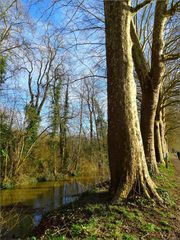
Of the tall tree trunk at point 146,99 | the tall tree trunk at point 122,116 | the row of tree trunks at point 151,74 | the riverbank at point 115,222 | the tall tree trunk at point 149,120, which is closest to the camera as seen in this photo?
the riverbank at point 115,222

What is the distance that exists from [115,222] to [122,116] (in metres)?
2.40

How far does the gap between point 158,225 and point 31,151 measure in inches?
787

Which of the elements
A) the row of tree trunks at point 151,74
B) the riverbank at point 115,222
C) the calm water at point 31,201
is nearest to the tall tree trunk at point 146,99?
the row of tree trunks at point 151,74

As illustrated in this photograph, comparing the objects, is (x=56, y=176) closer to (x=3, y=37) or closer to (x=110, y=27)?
(x=3, y=37)

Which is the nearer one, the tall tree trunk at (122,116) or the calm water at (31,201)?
the tall tree trunk at (122,116)

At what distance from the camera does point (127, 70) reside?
6.35m

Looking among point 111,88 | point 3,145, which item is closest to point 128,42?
point 111,88

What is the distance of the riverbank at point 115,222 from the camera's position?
4422 millimetres

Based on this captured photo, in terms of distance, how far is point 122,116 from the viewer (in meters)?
6.17

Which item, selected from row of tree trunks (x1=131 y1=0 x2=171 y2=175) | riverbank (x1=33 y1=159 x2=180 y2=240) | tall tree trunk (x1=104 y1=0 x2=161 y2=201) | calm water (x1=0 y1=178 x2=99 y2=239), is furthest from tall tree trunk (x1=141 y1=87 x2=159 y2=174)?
riverbank (x1=33 y1=159 x2=180 y2=240)

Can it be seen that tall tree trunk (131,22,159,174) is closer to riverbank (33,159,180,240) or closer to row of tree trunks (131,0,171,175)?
row of tree trunks (131,0,171,175)

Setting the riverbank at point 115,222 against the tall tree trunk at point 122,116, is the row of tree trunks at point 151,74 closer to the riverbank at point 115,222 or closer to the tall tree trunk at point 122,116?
the tall tree trunk at point 122,116

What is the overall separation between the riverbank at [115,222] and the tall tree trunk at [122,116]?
0.39 meters

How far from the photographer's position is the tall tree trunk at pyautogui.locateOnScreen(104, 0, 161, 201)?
19.5ft
